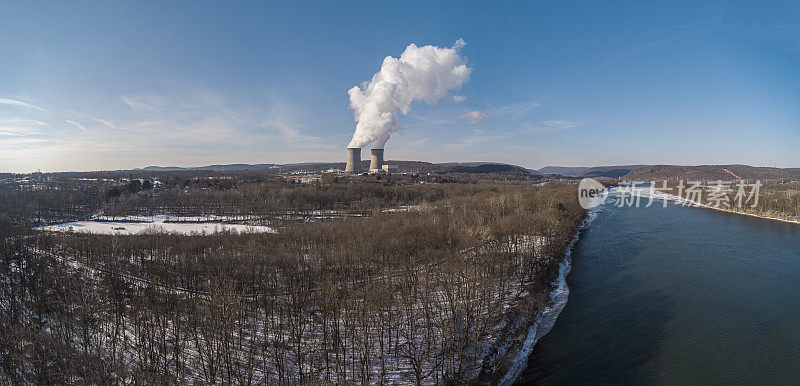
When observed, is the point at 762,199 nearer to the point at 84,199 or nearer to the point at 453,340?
the point at 453,340

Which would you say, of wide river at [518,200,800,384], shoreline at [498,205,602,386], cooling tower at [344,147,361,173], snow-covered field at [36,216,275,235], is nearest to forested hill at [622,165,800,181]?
wide river at [518,200,800,384]

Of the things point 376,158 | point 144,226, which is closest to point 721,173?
point 376,158

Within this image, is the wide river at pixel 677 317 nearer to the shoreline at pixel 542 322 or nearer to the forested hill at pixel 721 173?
the shoreline at pixel 542 322

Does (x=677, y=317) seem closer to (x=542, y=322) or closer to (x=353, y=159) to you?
(x=542, y=322)

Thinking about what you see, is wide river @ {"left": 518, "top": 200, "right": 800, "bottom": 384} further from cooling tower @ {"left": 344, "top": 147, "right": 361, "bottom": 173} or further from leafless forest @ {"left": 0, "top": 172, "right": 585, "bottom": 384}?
cooling tower @ {"left": 344, "top": 147, "right": 361, "bottom": 173}

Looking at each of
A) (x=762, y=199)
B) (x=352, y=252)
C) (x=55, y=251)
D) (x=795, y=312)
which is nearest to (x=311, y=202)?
(x=55, y=251)
